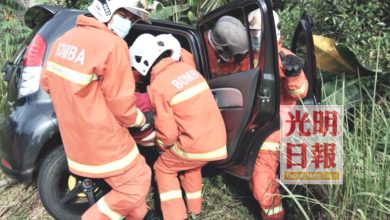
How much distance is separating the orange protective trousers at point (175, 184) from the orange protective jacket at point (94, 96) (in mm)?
420

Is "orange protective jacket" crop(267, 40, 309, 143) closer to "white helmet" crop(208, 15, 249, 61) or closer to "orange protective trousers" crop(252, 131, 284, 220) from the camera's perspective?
"orange protective trousers" crop(252, 131, 284, 220)

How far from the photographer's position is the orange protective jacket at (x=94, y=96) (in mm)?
2568

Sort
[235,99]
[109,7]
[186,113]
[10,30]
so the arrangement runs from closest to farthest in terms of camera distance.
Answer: [109,7]
[186,113]
[235,99]
[10,30]

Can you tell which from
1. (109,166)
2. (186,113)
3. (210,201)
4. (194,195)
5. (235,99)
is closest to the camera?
(109,166)

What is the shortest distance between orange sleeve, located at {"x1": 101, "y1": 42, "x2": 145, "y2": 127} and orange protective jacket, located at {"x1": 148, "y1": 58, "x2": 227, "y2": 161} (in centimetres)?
28

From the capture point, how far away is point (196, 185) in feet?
10.9

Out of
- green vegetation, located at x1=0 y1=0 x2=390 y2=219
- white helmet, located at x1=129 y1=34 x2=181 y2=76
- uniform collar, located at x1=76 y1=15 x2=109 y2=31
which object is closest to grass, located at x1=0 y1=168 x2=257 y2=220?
green vegetation, located at x1=0 y1=0 x2=390 y2=219

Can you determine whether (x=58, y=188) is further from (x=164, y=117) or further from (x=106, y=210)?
(x=164, y=117)

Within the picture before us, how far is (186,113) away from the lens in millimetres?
2904

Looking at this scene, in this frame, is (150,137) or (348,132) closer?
(348,132)

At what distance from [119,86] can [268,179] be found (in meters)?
1.30

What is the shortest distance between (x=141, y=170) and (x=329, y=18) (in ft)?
8.94

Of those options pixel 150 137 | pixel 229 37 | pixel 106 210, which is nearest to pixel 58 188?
pixel 106 210

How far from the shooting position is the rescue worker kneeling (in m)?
2.90
